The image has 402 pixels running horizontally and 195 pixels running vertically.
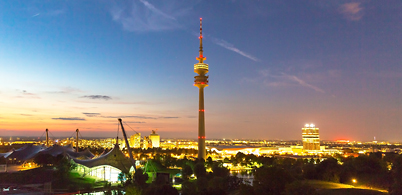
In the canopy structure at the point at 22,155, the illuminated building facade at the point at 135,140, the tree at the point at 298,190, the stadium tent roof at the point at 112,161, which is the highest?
the tree at the point at 298,190

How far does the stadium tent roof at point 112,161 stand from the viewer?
48.9 m

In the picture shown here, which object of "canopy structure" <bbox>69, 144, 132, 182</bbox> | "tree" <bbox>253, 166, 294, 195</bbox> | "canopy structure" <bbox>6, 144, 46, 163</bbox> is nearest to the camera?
"tree" <bbox>253, 166, 294, 195</bbox>

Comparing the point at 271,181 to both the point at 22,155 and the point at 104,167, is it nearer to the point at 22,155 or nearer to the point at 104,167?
the point at 104,167

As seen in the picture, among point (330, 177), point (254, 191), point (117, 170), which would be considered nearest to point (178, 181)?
point (117, 170)

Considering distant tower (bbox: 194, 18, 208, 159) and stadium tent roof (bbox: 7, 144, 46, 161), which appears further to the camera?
distant tower (bbox: 194, 18, 208, 159)

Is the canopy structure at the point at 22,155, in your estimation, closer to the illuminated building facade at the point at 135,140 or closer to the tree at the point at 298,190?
the tree at the point at 298,190

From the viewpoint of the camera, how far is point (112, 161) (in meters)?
50.5

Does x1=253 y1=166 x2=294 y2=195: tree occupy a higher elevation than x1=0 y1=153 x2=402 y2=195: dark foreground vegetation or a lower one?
higher

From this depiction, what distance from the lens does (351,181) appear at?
44531 millimetres

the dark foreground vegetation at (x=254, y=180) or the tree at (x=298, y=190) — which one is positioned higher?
the tree at (x=298, y=190)

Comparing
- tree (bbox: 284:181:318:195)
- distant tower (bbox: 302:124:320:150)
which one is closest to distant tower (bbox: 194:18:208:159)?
tree (bbox: 284:181:318:195)

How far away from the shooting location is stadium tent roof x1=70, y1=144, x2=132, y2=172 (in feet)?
160

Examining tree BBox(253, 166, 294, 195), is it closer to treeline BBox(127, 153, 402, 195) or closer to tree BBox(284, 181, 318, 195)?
treeline BBox(127, 153, 402, 195)

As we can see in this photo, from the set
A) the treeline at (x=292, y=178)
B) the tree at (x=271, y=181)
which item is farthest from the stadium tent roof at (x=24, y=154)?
the tree at (x=271, y=181)
